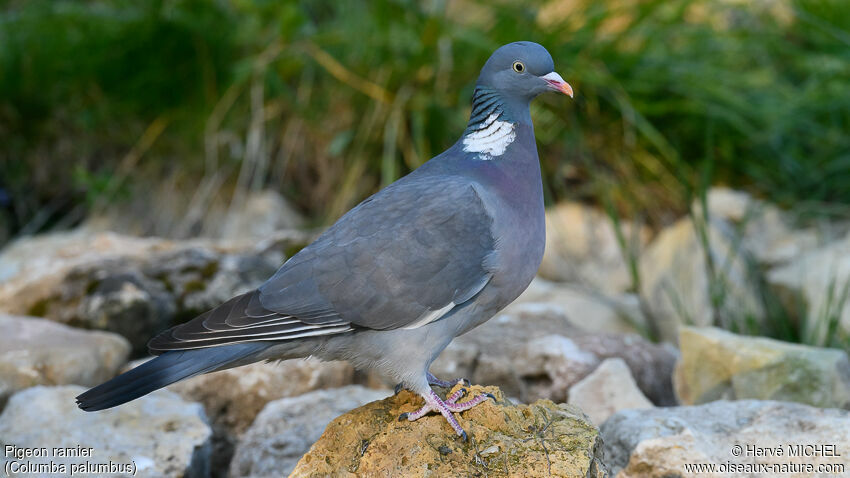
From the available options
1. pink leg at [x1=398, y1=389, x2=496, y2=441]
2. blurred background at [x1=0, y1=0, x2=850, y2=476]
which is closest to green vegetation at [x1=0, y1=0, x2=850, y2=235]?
blurred background at [x1=0, y1=0, x2=850, y2=476]

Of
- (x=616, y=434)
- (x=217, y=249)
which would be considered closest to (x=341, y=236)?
(x=616, y=434)

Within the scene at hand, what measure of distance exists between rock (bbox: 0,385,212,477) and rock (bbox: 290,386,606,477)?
2.07ft

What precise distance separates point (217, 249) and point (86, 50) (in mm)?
2309

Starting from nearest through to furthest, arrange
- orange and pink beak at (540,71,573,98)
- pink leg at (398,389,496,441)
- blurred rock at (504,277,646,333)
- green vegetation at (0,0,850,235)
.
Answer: pink leg at (398,389,496,441) < orange and pink beak at (540,71,573,98) < blurred rock at (504,277,646,333) < green vegetation at (0,0,850,235)

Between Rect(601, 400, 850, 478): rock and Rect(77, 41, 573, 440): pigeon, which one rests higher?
Rect(77, 41, 573, 440): pigeon

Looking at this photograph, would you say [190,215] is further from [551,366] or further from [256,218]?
[551,366]

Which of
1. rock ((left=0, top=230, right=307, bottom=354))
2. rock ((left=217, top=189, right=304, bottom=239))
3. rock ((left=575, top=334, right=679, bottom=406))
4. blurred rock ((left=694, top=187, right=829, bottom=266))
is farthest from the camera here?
rock ((left=217, top=189, right=304, bottom=239))

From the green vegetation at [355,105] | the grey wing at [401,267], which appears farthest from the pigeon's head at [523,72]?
the green vegetation at [355,105]

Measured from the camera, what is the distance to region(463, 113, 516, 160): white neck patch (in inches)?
116

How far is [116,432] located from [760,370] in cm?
244

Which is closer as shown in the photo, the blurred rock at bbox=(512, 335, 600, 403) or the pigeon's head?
the pigeon's head

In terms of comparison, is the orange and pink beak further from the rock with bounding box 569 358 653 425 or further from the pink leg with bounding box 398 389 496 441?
the rock with bounding box 569 358 653 425

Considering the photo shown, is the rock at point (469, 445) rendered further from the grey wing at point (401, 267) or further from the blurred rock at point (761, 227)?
the blurred rock at point (761, 227)

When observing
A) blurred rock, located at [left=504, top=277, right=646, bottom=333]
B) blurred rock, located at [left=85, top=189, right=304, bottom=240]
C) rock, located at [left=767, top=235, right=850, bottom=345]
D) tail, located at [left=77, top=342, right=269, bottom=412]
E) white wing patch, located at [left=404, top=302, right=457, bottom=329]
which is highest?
white wing patch, located at [left=404, top=302, right=457, bottom=329]
